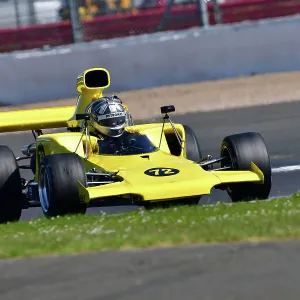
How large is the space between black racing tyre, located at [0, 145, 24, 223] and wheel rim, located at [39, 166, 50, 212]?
0.45m

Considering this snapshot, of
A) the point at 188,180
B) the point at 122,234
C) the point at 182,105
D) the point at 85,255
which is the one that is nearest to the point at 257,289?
the point at 85,255

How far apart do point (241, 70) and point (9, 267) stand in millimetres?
13671

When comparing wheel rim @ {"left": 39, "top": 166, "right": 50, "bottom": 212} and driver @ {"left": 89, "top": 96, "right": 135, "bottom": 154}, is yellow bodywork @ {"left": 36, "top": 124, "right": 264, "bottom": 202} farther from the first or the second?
wheel rim @ {"left": 39, "top": 166, "right": 50, "bottom": 212}

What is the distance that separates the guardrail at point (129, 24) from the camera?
19.3 m

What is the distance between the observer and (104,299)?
5176 millimetres

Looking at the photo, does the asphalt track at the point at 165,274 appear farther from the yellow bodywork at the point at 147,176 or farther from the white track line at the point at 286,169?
the white track line at the point at 286,169

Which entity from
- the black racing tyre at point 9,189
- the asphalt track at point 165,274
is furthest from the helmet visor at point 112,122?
the asphalt track at point 165,274

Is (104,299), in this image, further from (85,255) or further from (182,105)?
(182,105)

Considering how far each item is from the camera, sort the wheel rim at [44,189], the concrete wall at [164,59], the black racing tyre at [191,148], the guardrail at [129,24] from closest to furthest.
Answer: the wheel rim at [44,189], the black racing tyre at [191,148], the concrete wall at [164,59], the guardrail at [129,24]

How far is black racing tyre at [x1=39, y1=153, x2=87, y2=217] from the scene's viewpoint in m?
9.01

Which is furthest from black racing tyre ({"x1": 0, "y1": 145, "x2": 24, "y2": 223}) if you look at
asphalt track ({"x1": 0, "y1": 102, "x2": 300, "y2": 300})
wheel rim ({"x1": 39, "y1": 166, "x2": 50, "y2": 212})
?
asphalt track ({"x1": 0, "y1": 102, "x2": 300, "y2": 300})

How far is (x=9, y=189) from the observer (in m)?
10.0

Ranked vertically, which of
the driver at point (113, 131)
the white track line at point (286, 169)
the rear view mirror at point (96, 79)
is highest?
the rear view mirror at point (96, 79)

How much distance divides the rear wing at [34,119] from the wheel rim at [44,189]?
6.48 ft
